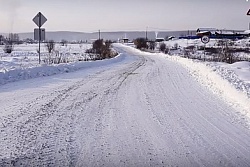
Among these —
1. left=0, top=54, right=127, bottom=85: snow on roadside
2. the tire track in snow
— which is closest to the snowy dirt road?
the tire track in snow

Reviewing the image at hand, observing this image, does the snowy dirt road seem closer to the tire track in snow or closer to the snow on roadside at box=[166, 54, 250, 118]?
the tire track in snow

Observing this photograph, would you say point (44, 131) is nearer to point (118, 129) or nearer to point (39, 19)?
point (118, 129)

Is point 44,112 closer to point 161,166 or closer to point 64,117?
point 64,117

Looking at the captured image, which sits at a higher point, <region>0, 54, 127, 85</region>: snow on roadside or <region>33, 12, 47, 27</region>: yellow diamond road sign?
<region>33, 12, 47, 27</region>: yellow diamond road sign

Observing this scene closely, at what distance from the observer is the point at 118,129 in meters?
7.00

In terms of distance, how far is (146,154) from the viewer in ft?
18.3

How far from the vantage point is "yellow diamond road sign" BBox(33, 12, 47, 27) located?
20.0 metres

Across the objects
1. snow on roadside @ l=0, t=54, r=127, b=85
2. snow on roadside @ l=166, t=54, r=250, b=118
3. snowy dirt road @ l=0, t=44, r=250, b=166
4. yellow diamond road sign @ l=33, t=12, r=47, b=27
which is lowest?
snowy dirt road @ l=0, t=44, r=250, b=166

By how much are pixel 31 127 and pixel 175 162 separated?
3.14m

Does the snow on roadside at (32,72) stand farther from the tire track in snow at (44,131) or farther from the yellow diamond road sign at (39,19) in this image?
the tire track in snow at (44,131)

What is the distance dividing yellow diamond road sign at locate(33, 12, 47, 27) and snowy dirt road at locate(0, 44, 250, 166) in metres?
9.32

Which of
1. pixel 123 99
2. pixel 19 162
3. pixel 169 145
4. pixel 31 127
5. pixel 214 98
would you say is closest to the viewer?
pixel 19 162

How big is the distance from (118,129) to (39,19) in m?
14.7

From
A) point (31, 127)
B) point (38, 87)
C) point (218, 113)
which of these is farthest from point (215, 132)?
point (38, 87)
